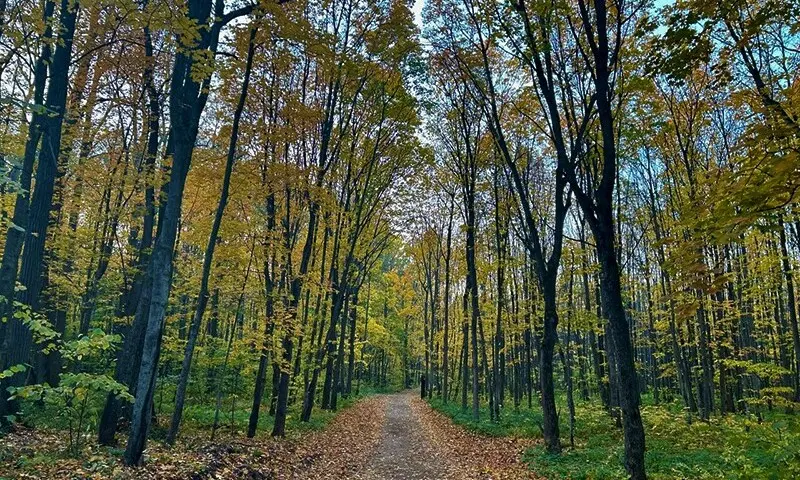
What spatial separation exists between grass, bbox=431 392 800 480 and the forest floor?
0.91 metres

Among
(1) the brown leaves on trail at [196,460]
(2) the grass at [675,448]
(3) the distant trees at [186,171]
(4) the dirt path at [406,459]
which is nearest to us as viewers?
(1) the brown leaves on trail at [196,460]

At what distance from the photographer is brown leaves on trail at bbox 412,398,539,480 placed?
9500 millimetres

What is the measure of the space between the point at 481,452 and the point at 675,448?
492 cm

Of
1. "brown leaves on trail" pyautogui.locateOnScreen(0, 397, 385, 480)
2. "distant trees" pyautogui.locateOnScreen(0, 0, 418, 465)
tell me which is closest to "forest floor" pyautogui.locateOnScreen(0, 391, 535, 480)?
"brown leaves on trail" pyautogui.locateOnScreen(0, 397, 385, 480)

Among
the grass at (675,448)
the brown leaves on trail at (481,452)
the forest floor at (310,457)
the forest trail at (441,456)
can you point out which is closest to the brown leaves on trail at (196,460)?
the forest floor at (310,457)

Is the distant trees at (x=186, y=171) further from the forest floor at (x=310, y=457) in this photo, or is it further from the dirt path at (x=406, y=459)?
the dirt path at (x=406, y=459)

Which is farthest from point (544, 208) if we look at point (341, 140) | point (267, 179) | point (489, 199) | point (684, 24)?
point (684, 24)

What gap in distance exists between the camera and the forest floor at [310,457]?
6254 millimetres

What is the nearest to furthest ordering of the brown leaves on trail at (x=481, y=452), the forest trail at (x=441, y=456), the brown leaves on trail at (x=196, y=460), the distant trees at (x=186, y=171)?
the brown leaves on trail at (x=196, y=460) → the distant trees at (x=186, y=171) → the brown leaves on trail at (x=481, y=452) → the forest trail at (x=441, y=456)

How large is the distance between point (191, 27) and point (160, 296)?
402 centimetres

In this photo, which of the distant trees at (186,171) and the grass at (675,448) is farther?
the distant trees at (186,171)

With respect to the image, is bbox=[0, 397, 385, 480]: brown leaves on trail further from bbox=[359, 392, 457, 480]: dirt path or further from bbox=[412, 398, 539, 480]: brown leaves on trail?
bbox=[412, 398, 539, 480]: brown leaves on trail

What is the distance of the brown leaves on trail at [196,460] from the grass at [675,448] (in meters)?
4.82

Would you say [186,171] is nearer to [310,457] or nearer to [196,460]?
[196,460]
